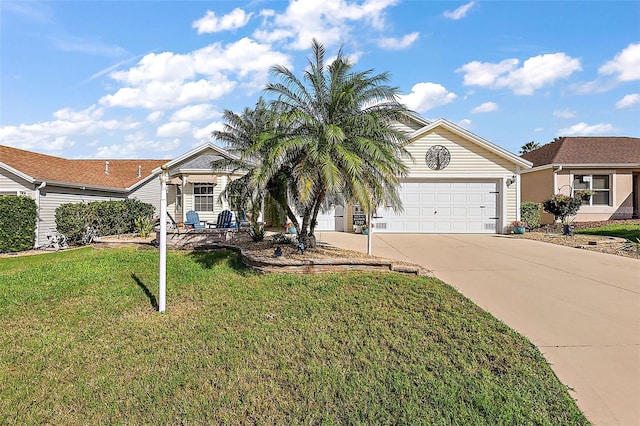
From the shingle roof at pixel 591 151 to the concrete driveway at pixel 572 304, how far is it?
34.2 feet

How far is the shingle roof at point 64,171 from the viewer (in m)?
13.7

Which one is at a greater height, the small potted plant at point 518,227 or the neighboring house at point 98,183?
the neighboring house at point 98,183

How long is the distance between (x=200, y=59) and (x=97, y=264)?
8.11 meters

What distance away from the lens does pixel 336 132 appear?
20.0 ft

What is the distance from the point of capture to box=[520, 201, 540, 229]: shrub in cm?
1460

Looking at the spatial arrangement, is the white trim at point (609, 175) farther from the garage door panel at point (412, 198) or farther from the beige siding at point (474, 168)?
the garage door panel at point (412, 198)

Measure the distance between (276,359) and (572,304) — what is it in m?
4.67

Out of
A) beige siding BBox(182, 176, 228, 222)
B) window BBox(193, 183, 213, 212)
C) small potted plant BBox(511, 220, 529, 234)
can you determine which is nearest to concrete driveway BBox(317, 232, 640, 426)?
small potted plant BBox(511, 220, 529, 234)

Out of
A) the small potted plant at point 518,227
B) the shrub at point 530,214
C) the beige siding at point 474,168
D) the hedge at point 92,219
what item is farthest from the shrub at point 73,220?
the shrub at point 530,214

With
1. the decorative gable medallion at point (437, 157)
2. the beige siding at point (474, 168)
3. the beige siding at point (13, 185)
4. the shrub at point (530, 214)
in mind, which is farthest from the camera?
the shrub at point (530, 214)

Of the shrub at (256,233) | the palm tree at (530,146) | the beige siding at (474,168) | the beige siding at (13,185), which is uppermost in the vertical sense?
the palm tree at (530,146)

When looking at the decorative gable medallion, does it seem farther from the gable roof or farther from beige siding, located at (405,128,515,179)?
the gable roof

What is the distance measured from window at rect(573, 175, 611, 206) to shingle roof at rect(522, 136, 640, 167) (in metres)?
0.88

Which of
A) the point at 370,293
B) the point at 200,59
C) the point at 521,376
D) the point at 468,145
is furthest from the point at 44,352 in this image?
the point at 468,145
